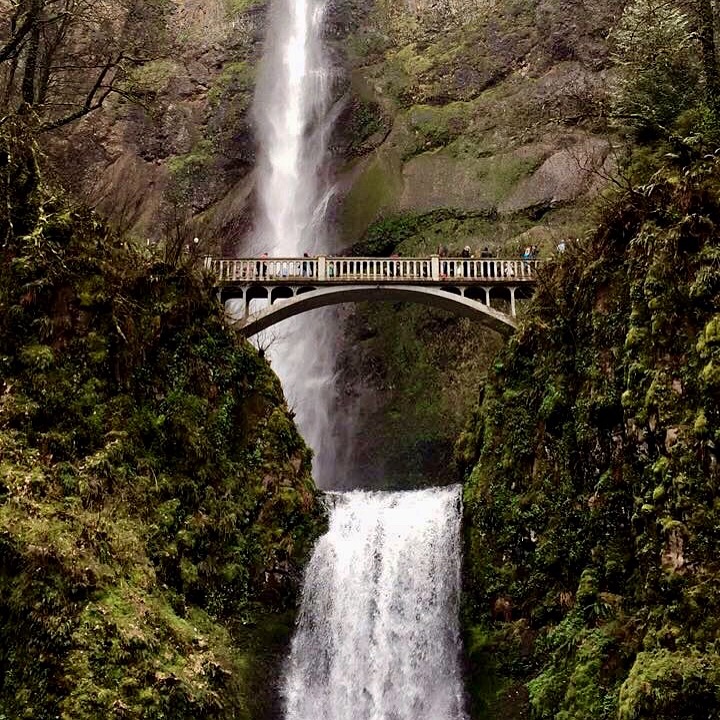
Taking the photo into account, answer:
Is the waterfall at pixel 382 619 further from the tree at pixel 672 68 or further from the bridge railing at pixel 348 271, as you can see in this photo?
the tree at pixel 672 68

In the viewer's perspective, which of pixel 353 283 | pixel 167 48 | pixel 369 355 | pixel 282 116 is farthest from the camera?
pixel 167 48

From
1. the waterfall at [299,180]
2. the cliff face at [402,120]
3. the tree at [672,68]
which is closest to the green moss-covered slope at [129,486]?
the waterfall at [299,180]

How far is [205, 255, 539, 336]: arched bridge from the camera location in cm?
1869

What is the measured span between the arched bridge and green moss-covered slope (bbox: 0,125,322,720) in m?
2.71

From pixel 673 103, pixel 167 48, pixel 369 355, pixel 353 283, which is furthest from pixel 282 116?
pixel 673 103

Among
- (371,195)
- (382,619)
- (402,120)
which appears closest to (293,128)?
(402,120)

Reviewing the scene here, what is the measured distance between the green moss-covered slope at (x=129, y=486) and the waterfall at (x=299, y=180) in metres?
7.77

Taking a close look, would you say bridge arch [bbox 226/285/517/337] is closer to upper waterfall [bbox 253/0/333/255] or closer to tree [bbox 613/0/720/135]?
tree [bbox 613/0/720/135]

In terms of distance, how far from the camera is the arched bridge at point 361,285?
18688 millimetres

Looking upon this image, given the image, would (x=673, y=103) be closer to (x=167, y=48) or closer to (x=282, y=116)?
(x=282, y=116)

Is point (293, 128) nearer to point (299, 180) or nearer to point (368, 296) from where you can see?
point (299, 180)

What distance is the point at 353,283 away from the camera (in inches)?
745

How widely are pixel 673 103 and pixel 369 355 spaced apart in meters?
12.0

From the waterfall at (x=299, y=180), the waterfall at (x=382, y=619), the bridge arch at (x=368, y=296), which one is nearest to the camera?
the waterfall at (x=382, y=619)
